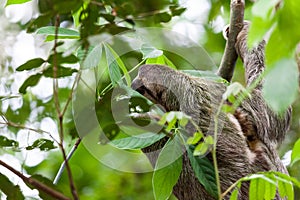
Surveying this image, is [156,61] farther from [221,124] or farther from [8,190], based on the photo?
[8,190]

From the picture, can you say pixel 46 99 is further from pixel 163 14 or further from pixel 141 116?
pixel 163 14

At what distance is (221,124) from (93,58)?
117cm

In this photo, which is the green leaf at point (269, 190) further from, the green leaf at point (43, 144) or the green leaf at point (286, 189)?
the green leaf at point (43, 144)

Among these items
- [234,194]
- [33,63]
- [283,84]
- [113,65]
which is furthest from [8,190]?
[283,84]

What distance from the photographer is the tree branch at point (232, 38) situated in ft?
11.2

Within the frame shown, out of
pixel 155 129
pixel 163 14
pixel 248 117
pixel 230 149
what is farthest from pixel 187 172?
pixel 163 14

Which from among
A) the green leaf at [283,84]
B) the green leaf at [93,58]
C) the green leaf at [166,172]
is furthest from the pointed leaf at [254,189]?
the green leaf at [93,58]

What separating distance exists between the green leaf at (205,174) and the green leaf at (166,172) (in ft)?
0.25

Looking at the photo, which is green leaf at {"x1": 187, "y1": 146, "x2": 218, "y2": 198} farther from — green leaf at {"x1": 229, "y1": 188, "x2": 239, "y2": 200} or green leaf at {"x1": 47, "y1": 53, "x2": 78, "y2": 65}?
green leaf at {"x1": 47, "y1": 53, "x2": 78, "y2": 65}

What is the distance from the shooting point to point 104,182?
6488 mm

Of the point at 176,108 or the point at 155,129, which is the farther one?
the point at 176,108

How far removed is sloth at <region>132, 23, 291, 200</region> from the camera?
11.0ft

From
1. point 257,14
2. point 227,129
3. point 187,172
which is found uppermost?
point 257,14

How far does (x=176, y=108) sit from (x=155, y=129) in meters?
0.75
